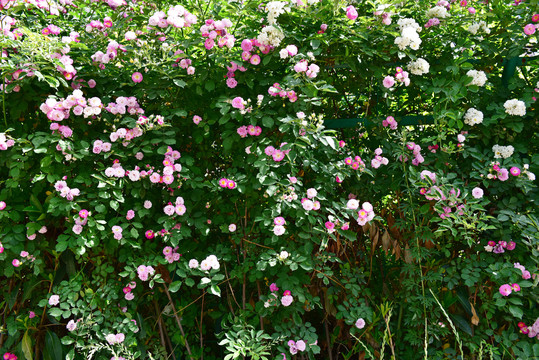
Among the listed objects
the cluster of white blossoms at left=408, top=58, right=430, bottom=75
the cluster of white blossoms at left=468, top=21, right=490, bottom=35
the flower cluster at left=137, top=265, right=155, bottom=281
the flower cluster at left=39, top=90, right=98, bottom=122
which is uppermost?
the cluster of white blossoms at left=468, top=21, right=490, bottom=35

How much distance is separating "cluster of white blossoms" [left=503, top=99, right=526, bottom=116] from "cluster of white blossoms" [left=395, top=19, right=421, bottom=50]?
1.70ft

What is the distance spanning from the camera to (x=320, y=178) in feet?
6.31

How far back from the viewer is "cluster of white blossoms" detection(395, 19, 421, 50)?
1844 millimetres

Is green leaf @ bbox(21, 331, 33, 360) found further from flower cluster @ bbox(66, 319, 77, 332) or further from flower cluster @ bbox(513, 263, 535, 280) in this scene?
flower cluster @ bbox(513, 263, 535, 280)

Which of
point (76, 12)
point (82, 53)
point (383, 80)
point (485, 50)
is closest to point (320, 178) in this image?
point (383, 80)

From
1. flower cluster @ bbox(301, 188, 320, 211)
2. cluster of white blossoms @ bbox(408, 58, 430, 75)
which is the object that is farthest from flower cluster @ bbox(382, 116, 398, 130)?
flower cluster @ bbox(301, 188, 320, 211)

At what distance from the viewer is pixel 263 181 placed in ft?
5.91

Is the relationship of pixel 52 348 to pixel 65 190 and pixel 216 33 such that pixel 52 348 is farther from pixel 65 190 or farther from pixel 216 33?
pixel 216 33

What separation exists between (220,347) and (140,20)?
1740 mm

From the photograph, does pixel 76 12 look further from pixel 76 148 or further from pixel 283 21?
pixel 283 21

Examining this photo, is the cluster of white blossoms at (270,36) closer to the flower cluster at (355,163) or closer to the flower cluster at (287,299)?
the flower cluster at (355,163)

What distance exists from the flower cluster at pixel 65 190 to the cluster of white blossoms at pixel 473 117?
1848 millimetres

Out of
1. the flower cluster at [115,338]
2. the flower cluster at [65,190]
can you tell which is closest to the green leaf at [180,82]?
the flower cluster at [65,190]

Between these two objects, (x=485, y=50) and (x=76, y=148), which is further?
(x=485, y=50)
